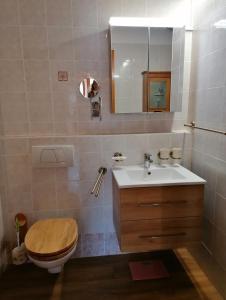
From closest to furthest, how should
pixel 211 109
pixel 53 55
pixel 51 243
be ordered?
pixel 51 243
pixel 211 109
pixel 53 55

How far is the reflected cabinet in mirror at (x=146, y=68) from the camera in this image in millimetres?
1825

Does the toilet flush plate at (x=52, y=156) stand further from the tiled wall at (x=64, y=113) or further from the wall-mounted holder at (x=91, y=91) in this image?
the wall-mounted holder at (x=91, y=91)

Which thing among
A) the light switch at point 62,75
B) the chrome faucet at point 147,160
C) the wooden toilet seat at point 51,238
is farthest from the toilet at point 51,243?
the light switch at point 62,75

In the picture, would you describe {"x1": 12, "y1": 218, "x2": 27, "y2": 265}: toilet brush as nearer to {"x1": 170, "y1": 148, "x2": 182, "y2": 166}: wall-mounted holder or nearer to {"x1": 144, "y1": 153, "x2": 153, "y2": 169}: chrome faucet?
{"x1": 144, "y1": 153, "x2": 153, "y2": 169}: chrome faucet

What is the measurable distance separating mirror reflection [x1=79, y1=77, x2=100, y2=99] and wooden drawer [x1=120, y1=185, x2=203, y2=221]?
34.7 inches

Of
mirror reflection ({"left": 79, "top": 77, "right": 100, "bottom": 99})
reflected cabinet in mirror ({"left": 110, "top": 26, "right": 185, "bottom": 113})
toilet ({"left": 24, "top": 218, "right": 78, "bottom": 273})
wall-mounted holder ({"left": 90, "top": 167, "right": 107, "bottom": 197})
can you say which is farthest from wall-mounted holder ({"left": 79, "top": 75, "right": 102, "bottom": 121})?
toilet ({"left": 24, "top": 218, "right": 78, "bottom": 273})

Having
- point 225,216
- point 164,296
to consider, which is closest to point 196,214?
point 225,216

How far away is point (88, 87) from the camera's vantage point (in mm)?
1862

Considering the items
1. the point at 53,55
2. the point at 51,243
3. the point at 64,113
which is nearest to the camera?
the point at 51,243

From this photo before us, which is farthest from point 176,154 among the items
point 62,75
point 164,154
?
point 62,75

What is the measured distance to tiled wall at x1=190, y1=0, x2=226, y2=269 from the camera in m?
1.53

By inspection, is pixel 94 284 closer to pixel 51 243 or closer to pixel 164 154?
pixel 51 243

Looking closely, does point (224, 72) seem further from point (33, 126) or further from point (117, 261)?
point (117, 261)

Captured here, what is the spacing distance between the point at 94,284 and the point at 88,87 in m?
1.60
